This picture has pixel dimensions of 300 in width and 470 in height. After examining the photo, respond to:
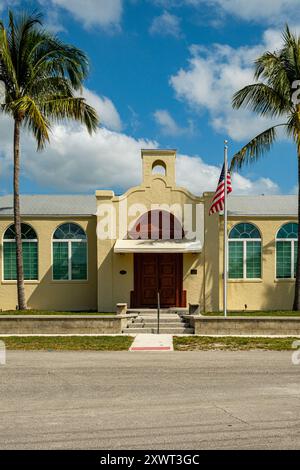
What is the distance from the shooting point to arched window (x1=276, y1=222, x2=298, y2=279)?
19.4m

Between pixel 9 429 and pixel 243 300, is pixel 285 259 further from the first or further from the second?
pixel 9 429

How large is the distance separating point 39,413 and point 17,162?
42.0ft

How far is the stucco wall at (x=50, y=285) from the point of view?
758 inches

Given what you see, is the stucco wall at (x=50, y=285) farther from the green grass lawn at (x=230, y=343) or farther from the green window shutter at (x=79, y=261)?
the green grass lawn at (x=230, y=343)

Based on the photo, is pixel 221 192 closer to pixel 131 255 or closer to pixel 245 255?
pixel 245 255

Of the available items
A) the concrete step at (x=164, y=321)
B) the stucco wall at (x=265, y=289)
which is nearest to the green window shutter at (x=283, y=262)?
the stucco wall at (x=265, y=289)

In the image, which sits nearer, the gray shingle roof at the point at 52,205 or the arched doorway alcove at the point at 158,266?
the arched doorway alcove at the point at 158,266

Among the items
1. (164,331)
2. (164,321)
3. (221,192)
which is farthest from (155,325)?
(221,192)

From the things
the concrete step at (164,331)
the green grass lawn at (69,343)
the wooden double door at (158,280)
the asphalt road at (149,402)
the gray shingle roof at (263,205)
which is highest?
the gray shingle roof at (263,205)

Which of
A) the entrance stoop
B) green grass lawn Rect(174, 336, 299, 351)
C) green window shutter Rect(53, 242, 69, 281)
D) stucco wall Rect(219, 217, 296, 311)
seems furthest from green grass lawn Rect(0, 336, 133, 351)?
stucco wall Rect(219, 217, 296, 311)

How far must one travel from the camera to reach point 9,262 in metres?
19.4

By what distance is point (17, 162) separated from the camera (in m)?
17.6

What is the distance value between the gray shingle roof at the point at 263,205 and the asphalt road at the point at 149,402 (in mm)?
9581

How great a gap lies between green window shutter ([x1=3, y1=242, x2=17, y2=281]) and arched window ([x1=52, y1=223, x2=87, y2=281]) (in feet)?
5.58
